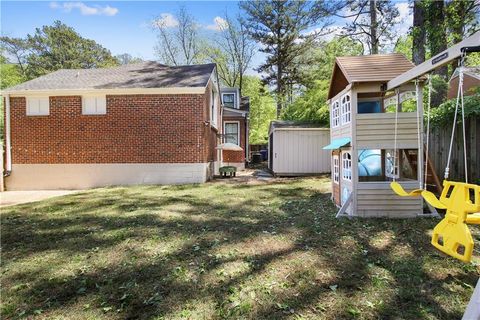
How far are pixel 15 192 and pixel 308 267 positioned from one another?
11.6 m

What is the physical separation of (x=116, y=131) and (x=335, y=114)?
8223 millimetres

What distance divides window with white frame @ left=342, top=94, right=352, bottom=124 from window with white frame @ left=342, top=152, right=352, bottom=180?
2.33ft

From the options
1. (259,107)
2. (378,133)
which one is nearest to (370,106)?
(378,133)

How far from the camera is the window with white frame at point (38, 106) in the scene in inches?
460

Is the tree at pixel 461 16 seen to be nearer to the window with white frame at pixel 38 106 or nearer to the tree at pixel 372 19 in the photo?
the tree at pixel 372 19

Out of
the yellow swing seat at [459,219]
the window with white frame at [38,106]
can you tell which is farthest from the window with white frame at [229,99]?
the yellow swing seat at [459,219]

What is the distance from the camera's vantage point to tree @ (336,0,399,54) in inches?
623

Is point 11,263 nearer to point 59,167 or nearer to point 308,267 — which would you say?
point 308,267

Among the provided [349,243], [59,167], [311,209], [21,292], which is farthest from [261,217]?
[59,167]

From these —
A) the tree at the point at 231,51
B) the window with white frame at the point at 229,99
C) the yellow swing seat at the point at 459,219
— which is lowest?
the yellow swing seat at the point at 459,219

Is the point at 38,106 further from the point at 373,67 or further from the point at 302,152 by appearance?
the point at 373,67

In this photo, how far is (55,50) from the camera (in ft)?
104

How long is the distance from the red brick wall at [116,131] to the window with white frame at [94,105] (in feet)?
0.57

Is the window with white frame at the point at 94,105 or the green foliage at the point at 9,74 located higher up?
the green foliage at the point at 9,74
